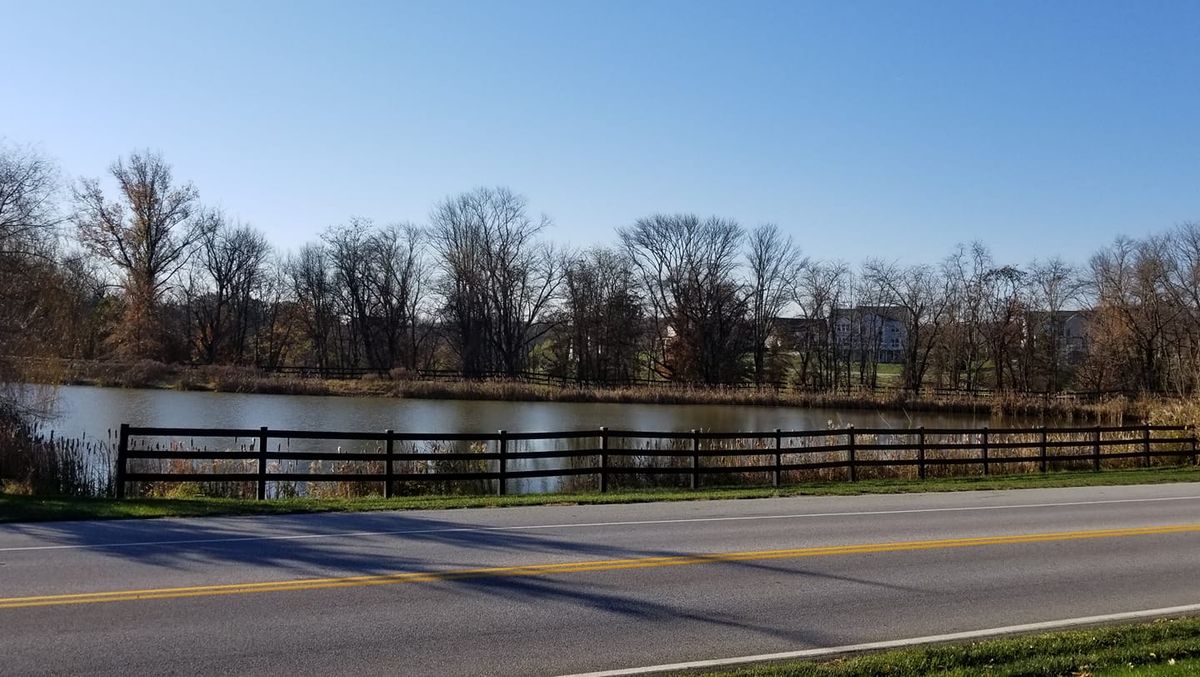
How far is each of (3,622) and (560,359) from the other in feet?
249

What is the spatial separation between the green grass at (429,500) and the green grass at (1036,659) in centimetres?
918

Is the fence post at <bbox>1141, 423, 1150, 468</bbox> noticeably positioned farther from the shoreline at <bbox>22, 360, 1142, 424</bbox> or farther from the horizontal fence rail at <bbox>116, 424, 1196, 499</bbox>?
the shoreline at <bbox>22, 360, 1142, 424</bbox>

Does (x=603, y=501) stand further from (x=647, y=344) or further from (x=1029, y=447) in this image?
(x=647, y=344)

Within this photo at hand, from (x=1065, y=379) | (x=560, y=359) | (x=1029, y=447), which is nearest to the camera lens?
(x=1029, y=447)

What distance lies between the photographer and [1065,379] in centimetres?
7519

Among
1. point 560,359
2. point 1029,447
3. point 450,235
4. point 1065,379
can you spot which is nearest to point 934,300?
point 1065,379

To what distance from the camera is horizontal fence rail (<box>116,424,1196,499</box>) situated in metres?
17.1

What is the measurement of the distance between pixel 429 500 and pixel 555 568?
6465mm

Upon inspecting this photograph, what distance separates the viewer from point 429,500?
628 inches

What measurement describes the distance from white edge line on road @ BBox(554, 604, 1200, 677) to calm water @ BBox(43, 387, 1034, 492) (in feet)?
57.8

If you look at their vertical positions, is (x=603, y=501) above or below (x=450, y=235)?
below

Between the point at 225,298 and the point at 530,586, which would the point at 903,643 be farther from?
the point at 225,298

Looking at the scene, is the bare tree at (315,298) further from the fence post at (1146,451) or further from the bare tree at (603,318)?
the fence post at (1146,451)

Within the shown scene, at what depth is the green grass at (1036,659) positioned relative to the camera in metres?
6.67
